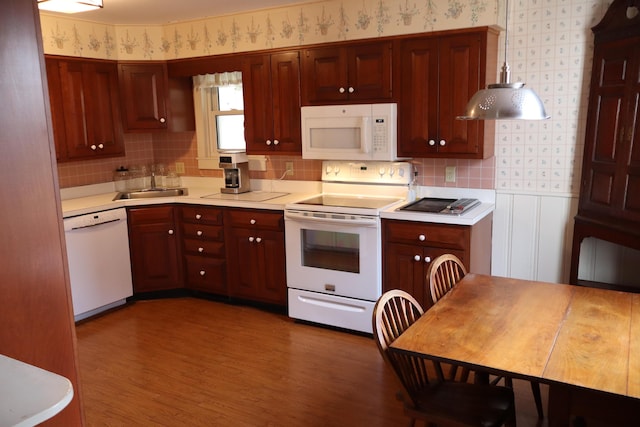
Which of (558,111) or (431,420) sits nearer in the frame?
(431,420)

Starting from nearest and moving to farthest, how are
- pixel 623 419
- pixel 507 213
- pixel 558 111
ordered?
pixel 623 419
pixel 558 111
pixel 507 213

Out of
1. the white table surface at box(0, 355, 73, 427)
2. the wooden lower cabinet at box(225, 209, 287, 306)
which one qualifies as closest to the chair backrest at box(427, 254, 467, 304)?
the wooden lower cabinet at box(225, 209, 287, 306)

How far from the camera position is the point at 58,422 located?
2016 millimetres

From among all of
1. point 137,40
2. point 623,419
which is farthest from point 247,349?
point 137,40

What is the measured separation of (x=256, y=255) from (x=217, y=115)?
4.80 ft

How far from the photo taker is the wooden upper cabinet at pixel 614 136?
119 inches

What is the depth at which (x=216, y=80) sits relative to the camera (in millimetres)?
4766

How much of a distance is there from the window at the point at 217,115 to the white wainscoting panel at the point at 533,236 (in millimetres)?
2346

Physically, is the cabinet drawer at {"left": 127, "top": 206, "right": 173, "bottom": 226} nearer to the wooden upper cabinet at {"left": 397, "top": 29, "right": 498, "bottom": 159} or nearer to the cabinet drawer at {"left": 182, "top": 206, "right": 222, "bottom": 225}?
the cabinet drawer at {"left": 182, "top": 206, "right": 222, "bottom": 225}

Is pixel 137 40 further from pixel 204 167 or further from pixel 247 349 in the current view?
pixel 247 349

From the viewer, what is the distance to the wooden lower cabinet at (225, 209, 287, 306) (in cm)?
411

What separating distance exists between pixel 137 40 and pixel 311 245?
2.40m

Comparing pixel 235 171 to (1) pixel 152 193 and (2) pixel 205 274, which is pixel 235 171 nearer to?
(1) pixel 152 193

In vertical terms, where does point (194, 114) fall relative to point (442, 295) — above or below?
above
